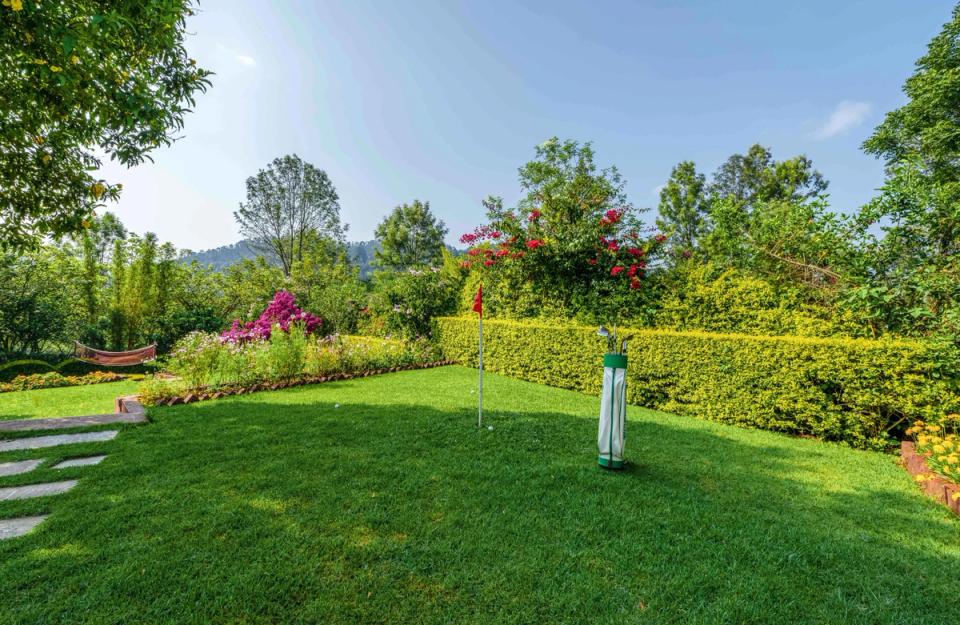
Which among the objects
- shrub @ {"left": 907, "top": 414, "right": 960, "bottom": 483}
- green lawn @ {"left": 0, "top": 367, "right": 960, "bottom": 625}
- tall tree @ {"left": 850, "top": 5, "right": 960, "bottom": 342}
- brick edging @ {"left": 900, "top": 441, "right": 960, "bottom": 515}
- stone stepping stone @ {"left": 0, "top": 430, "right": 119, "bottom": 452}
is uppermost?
tall tree @ {"left": 850, "top": 5, "right": 960, "bottom": 342}

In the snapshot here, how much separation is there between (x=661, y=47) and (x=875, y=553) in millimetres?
8650

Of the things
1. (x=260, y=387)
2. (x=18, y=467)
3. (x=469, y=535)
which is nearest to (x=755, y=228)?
(x=469, y=535)

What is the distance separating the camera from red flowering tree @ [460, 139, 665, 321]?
7711 millimetres

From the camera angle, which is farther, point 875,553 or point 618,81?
point 618,81

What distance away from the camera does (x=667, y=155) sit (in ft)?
31.6

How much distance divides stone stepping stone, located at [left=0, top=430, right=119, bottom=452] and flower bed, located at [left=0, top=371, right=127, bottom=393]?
5.25 metres

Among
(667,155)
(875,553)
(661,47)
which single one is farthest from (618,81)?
(875,553)

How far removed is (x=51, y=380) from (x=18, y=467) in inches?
259

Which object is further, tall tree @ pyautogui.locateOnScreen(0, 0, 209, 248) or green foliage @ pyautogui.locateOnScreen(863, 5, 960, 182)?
green foliage @ pyautogui.locateOnScreen(863, 5, 960, 182)

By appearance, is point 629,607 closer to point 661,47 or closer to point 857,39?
point 857,39

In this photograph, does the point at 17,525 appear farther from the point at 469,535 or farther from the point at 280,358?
the point at 280,358

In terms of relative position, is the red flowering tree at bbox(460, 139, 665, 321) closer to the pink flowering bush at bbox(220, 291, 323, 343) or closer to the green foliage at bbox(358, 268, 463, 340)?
the green foliage at bbox(358, 268, 463, 340)

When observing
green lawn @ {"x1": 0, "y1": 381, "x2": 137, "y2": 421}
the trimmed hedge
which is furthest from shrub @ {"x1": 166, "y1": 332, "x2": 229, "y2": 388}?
the trimmed hedge

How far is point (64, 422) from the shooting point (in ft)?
14.3
